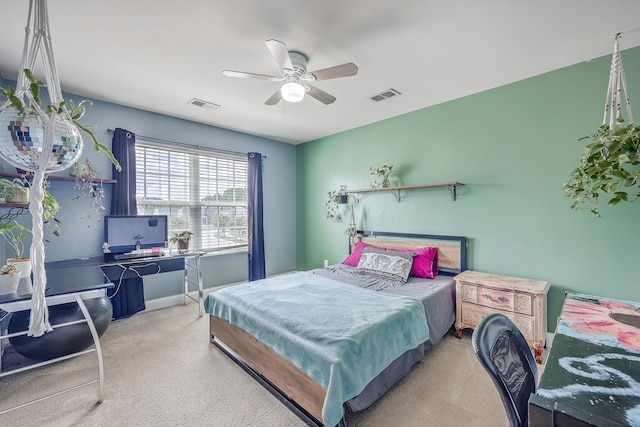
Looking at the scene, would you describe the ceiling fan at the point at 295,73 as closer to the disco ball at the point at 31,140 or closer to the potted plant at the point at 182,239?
the disco ball at the point at 31,140

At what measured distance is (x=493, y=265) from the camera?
2.97 meters

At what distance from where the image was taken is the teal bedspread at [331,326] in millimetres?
1550

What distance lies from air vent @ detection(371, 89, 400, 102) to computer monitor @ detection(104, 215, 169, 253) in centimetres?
300

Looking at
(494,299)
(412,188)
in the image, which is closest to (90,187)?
(412,188)

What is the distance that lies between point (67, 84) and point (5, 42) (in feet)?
2.36

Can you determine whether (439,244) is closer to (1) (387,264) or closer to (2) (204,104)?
(1) (387,264)

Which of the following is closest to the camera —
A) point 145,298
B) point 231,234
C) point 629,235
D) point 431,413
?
point 431,413

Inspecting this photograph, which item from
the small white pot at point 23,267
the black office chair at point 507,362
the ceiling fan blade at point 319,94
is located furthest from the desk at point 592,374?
the small white pot at point 23,267

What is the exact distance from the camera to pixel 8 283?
173 centimetres

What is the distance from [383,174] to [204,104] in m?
2.52

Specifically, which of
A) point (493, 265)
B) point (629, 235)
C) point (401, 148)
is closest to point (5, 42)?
point (401, 148)

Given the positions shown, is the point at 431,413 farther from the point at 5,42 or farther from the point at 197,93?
the point at 5,42

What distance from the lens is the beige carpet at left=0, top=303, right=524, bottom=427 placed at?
1.74 m

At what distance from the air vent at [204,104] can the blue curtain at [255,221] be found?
1.13 meters
